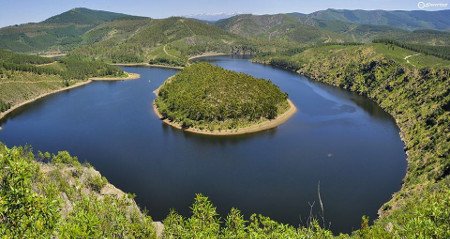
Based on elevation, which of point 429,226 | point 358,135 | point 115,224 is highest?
point 429,226

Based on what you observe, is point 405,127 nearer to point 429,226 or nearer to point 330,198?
point 330,198

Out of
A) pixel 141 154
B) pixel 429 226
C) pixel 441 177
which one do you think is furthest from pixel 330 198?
pixel 429 226

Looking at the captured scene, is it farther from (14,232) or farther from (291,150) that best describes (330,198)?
(14,232)

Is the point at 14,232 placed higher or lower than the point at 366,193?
higher

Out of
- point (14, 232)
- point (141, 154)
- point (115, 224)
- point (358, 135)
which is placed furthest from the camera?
point (358, 135)

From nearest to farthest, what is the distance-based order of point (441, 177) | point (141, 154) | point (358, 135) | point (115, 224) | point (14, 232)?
point (14, 232) < point (115, 224) < point (441, 177) < point (141, 154) < point (358, 135)

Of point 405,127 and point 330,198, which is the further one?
point 405,127
